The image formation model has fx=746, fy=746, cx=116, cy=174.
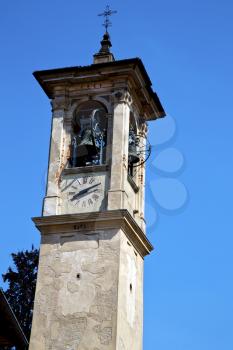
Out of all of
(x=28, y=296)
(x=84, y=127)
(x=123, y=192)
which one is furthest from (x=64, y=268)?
(x=28, y=296)

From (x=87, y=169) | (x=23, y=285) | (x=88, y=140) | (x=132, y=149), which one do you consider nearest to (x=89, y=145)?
(x=88, y=140)

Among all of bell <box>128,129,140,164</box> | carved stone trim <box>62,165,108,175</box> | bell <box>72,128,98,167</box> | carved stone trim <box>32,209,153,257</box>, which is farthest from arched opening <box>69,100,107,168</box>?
carved stone trim <box>32,209,153,257</box>

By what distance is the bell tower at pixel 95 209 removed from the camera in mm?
16812

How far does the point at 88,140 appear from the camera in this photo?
63.7 ft

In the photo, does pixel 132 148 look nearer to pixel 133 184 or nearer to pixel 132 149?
pixel 132 149

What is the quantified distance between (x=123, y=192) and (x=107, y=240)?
4.41ft

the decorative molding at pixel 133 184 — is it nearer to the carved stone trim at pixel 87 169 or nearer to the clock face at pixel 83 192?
the carved stone trim at pixel 87 169

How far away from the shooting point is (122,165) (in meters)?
18.6

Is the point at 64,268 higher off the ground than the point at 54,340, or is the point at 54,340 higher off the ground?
the point at 64,268

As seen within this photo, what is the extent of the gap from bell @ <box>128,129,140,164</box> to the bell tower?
32mm

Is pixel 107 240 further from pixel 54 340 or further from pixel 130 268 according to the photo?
pixel 54 340

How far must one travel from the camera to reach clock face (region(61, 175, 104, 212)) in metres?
18.2

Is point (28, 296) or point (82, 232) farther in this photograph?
point (28, 296)

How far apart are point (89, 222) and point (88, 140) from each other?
2619 millimetres
